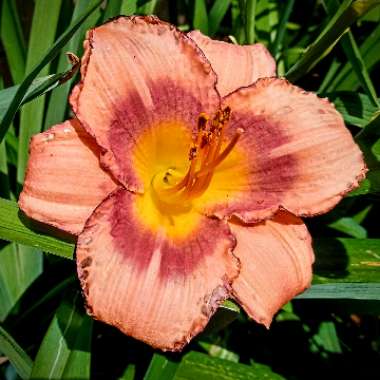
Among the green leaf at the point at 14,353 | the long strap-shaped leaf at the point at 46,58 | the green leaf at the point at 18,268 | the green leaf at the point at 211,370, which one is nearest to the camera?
the long strap-shaped leaf at the point at 46,58

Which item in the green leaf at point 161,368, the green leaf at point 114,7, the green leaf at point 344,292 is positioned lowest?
the green leaf at point 161,368

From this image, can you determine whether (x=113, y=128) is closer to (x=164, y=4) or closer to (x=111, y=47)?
(x=111, y=47)

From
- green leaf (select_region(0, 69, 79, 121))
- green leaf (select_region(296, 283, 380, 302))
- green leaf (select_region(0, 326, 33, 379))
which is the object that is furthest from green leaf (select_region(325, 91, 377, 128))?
green leaf (select_region(0, 326, 33, 379))

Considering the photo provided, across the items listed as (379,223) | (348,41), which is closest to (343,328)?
(379,223)

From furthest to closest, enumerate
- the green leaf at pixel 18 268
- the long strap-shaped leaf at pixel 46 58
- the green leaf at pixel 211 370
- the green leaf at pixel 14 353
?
1. the green leaf at pixel 18 268
2. the green leaf at pixel 211 370
3. the green leaf at pixel 14 353
4. the long strap-shaped leaf at pixel 46 58

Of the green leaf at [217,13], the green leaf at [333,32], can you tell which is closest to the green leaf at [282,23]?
the green leaf at [217,13]

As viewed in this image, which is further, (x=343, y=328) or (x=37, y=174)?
(x=343, y=328)

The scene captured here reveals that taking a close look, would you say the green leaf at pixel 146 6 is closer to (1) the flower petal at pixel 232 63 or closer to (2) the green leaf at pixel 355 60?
(1) the flower petal at pixel 232 63
